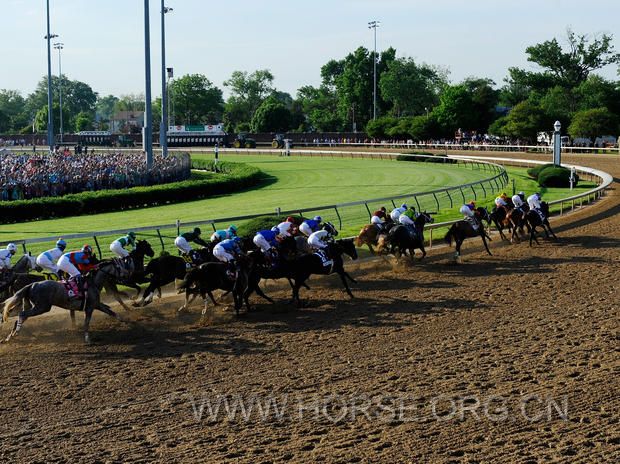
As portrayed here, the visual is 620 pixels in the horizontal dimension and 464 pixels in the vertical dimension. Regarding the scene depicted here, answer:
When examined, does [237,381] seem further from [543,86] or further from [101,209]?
[543,86]

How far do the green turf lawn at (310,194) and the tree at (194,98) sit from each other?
76053mm

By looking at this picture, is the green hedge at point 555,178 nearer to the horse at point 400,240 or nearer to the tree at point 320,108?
the horse at point 400,240

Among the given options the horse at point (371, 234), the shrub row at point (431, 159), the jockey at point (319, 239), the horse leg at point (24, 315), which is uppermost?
the shrub row at point (431, 159)

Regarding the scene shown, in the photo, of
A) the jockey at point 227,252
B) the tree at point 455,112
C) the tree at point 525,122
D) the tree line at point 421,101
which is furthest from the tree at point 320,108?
the jockey at point 227,252

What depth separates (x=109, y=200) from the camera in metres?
25.0

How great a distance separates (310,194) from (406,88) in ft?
194

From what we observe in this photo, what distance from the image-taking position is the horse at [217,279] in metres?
10.4

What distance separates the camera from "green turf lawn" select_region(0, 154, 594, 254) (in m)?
19.5

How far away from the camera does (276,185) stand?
111 feet

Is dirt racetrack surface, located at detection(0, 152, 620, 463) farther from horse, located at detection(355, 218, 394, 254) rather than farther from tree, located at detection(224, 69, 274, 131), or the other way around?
tree, located at detection(224, 69, 274, 131)

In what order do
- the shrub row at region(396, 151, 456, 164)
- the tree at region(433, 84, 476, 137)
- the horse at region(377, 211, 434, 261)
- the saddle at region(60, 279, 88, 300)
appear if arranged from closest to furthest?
the saddle at region(60, 279, 88, 300), the horse at region(377, 211, 434, 261), the shrub row at region(396, 151, 456, 164), the tree at region(433, 84, 476, 137)

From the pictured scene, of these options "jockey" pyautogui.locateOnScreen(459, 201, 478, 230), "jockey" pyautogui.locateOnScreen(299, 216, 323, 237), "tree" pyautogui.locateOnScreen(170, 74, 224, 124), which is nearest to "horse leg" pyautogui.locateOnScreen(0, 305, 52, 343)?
"jockey" pyautogui.locateOnScreen(299, 216, 323, 237)

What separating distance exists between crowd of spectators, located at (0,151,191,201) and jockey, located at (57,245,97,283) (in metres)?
16.7

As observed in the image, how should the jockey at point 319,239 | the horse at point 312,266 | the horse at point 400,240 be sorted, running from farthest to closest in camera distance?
the horse at point 400,240
the jockey at point 319,239
the horse at point 312,266
